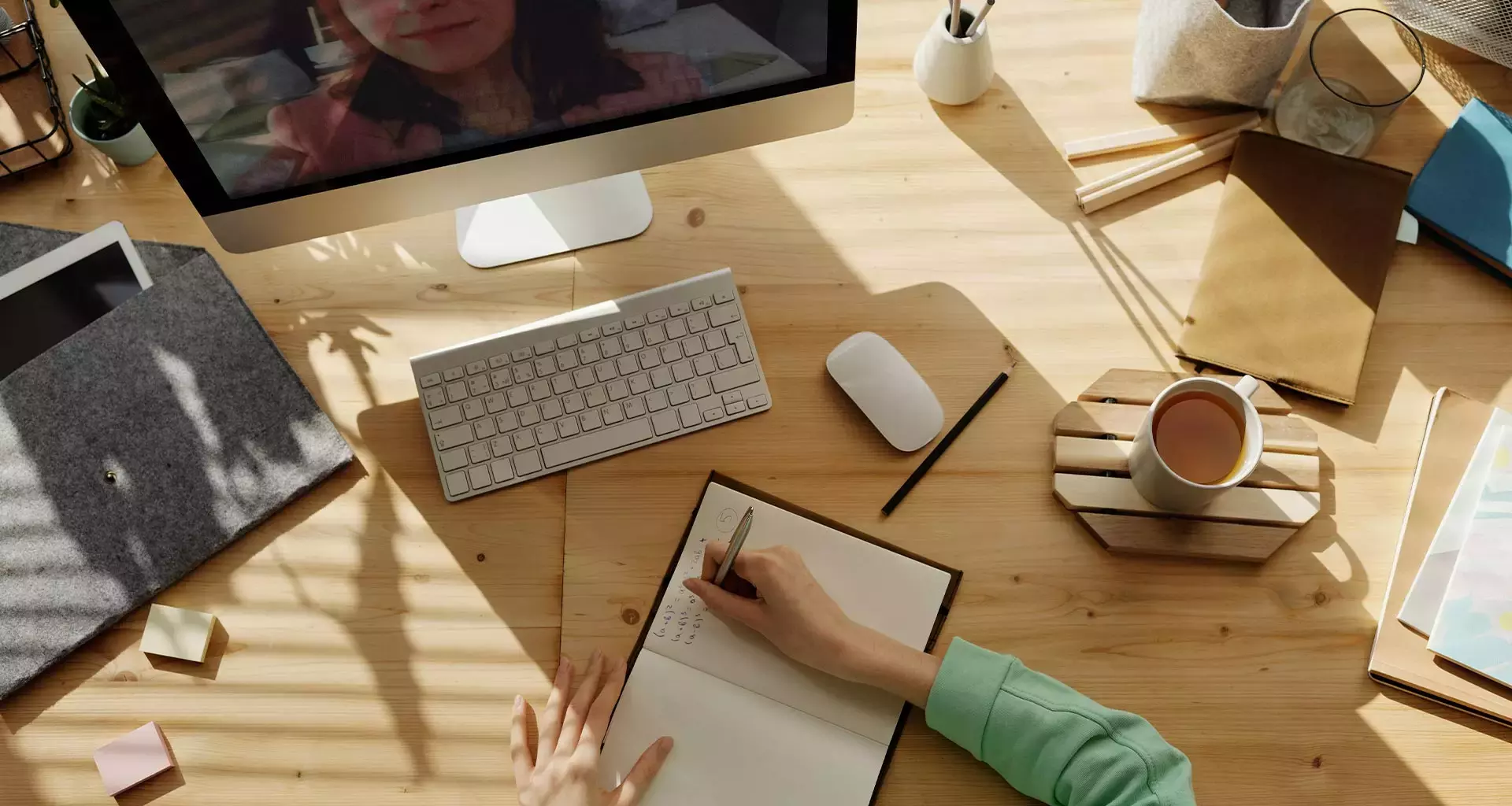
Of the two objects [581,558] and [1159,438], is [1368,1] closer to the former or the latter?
[1159,438]

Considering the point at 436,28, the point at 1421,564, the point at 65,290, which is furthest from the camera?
the point at 65,290

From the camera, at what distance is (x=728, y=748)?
2.44 ft

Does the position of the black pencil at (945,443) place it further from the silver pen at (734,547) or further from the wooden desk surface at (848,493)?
the silver pen at (734,547)

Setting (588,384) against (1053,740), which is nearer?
(1053,740)

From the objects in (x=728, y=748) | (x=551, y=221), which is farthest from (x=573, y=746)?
(x=551, y=221)

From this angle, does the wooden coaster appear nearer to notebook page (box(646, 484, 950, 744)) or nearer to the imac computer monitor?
notebook page (box(646, 484, 950, 744))

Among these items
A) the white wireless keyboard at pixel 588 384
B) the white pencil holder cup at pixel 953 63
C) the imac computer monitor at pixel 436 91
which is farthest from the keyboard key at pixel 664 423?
the white pencil holder cup at pixel 953 63

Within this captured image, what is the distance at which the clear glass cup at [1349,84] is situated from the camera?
2.95 ft

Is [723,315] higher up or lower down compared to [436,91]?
lower down

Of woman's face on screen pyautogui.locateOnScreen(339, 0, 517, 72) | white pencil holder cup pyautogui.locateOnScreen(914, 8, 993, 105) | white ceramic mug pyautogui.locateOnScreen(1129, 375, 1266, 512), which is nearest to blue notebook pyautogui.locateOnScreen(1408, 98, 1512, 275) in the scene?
white ceramic mug pyautogui.locateOnScreen(1129, 375, 1266, 512)

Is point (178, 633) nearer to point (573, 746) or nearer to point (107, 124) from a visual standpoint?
point (573, 746)

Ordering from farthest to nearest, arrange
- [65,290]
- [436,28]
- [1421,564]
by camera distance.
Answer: [65,290], [1421,564], [436,28]

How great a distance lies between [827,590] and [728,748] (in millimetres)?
144

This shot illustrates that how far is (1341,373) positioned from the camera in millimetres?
831
